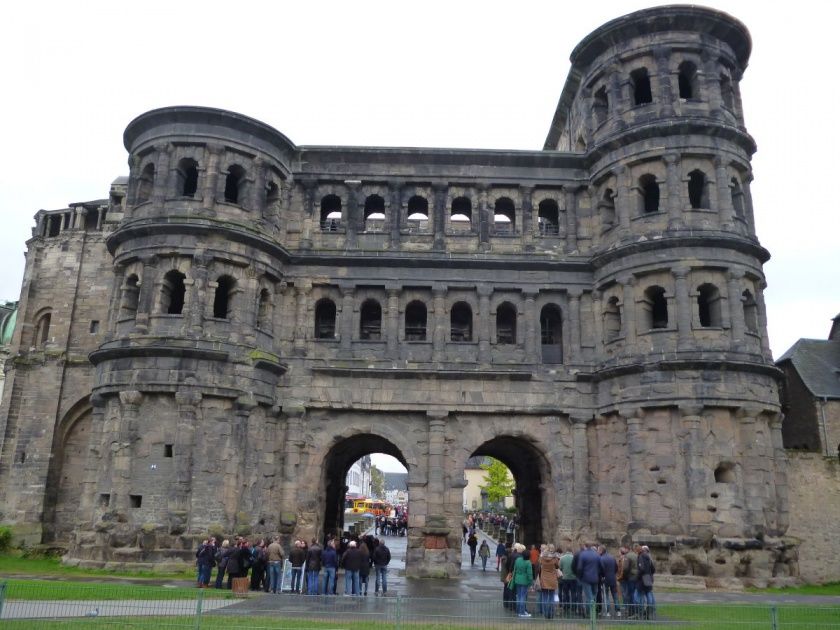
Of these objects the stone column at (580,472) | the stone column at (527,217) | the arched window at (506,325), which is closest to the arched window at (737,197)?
the stone column at (527,217)

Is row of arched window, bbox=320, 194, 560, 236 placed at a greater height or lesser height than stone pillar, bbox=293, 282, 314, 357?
greater

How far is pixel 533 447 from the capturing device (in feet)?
89.8

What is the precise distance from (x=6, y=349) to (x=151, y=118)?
23.3 metres

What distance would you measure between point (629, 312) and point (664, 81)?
29.3ft

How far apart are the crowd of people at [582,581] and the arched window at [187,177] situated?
18.2 m

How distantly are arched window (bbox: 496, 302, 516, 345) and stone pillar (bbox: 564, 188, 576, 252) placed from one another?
3.39m

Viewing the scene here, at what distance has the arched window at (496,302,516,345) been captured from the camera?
29047 millimetres

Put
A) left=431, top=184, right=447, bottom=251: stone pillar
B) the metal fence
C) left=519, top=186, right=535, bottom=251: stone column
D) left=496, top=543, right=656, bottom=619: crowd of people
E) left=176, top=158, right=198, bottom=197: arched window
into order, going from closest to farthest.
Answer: the metal fence
left=496, top=543, right=656, bottom=619: crowd of people
left=176, top=158, right=198, bottom=197: arched window
left=431, top=184, right=447, bottom=251: stone pillar
left=519, top=186, right=535, bottom=251: stone column

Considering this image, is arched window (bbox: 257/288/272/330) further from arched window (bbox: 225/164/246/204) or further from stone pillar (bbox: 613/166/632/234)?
stone pillar (bbox: 613/166/632/234)

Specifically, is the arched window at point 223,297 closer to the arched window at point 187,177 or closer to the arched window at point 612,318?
the arched window at point 187,177

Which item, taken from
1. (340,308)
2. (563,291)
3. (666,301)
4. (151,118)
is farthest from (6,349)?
(666,301)

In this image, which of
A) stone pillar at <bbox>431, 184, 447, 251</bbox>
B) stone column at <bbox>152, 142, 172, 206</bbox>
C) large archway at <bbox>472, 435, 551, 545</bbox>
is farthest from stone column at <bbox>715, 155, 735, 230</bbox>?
stone column at <bbox>152, 142, 172, 206</bbox>

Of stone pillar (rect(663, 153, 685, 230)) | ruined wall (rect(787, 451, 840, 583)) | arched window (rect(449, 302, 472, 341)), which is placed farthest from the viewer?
arched window (rect(449, 302, 472, 341))

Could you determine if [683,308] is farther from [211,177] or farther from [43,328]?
[43,328]
